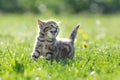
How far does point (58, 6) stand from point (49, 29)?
85.4 ft

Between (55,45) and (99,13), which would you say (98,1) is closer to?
(99,13)

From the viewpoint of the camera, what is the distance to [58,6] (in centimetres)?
3381

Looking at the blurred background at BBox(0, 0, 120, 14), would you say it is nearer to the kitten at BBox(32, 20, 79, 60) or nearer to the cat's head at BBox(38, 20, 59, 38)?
the kitten at BBox(32, 20, 79, 60)

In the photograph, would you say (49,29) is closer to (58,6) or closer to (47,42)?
(47,42)

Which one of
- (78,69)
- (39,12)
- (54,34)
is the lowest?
(78,69)

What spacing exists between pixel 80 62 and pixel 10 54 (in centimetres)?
146

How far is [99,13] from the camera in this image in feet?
111

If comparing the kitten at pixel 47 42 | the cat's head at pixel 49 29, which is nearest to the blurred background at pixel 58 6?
the kitten at pixel 47 42

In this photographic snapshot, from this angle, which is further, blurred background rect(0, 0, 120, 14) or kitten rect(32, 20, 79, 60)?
blurred background rect(0, 0, 120, 14)

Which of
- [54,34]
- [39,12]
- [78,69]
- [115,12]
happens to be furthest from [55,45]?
[115,12]

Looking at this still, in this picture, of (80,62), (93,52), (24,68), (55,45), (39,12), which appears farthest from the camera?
(39,12)

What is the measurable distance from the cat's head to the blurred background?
80.2 feet

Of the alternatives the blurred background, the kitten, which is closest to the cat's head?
the kitten

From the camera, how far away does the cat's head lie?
787 centimetres
